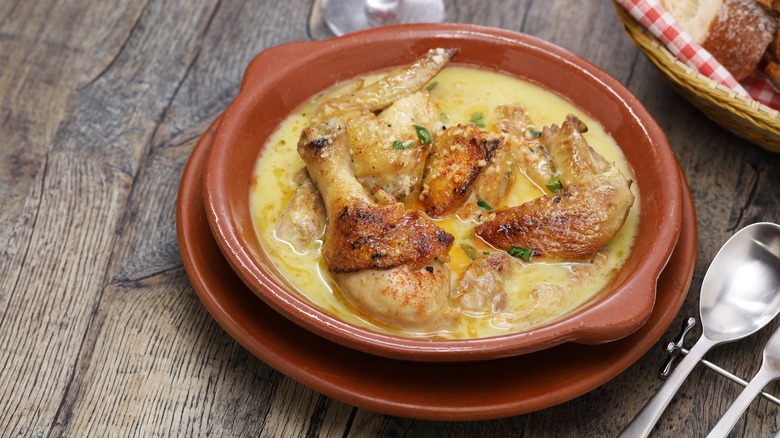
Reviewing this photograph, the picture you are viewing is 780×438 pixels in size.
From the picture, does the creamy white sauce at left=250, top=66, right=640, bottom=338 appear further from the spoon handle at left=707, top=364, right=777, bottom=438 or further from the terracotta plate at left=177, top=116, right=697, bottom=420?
the spoon handle at left=707, top=364, right=777, bottom=438

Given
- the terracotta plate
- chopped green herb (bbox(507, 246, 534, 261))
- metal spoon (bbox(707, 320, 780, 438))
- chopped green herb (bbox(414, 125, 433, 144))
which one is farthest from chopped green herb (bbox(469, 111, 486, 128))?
metal spoon (bbox(707, 320, 780, 438))

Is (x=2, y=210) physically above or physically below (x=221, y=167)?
below

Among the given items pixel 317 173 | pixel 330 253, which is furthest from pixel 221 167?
pixel 330 253

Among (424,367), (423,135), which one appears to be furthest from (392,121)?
(424,367)

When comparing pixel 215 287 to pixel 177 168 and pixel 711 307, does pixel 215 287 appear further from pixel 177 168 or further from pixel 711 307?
pixel 711 307

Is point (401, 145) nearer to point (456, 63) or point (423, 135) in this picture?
point (423, 135)

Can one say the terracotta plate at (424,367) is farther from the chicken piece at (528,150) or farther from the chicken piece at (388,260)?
the chicken piece at (528,150)
